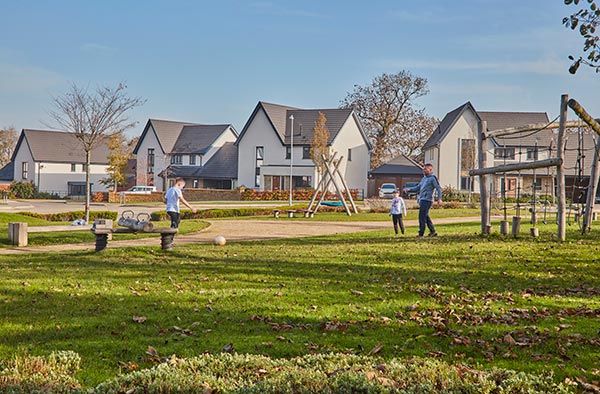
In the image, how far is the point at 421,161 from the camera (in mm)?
82625

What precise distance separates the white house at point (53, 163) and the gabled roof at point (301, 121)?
73.7ft

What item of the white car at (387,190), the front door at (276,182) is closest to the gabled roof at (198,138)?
the front door at (276,182)

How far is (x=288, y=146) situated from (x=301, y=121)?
11.2 feet

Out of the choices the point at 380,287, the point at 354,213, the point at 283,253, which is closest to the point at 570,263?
the point at 380,287

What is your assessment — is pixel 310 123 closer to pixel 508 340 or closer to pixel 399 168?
pixel 399 168

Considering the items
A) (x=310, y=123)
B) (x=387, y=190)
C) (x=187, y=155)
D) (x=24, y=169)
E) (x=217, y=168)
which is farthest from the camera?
(x=24, y=169)

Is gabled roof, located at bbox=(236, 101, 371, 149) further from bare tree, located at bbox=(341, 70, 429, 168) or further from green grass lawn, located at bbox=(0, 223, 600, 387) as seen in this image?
green grass lawn, located at bbox=(0, 223, 600, 387)

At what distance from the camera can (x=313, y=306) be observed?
28.5ft

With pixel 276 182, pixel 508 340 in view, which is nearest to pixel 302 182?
pixel 276 182

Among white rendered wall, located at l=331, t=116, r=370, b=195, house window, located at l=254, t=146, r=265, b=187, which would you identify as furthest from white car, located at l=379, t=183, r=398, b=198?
house window, located at l=254, t=146, r=265, b=187

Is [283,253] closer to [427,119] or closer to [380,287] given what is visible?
[380,287]

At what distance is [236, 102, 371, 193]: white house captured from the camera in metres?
71.2

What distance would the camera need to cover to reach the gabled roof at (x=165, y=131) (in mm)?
79375

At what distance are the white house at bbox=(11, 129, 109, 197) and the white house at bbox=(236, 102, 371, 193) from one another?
796 inches
